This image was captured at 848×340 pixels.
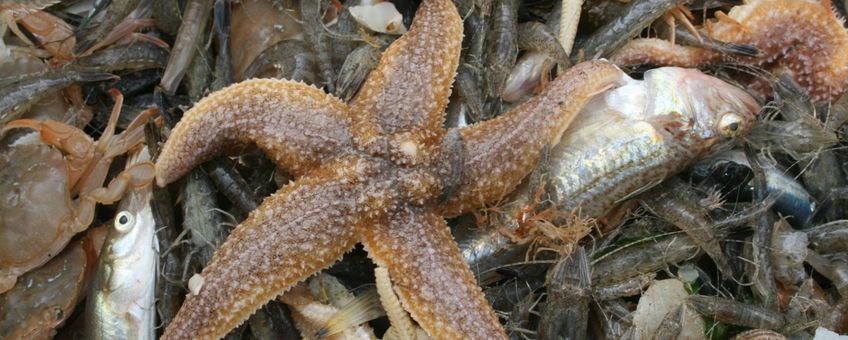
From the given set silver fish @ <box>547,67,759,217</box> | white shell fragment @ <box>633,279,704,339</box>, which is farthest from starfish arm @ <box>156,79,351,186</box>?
white shell fragment @ <box>633,279,704,339</box>

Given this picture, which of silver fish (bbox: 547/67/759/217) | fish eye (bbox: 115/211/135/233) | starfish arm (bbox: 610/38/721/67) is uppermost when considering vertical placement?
starfish arm (bbox: 610/38/721/67)

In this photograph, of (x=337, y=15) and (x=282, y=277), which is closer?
(x=282, y=277)

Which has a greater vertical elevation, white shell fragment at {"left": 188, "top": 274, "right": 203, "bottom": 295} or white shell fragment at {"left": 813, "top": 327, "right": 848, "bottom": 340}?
white shell fragment at {"left": 188, "top": 274, "right": 203, "bottom": 295}

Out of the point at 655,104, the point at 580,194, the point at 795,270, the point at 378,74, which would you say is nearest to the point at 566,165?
the point at 580,194

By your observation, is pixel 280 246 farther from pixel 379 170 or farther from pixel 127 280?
pixel 127 280

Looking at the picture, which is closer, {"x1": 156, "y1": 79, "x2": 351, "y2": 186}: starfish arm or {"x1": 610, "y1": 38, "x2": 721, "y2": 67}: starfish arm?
{"x1": 156, "y1": 79, "x2": 351, "y2": 186}: starfish arm

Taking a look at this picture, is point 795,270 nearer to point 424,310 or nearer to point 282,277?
point 424,310

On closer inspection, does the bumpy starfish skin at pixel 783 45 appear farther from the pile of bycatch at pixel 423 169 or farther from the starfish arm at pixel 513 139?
the starfish arm at pixel 513 139

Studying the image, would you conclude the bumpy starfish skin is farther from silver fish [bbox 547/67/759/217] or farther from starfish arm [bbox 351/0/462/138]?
starfish arm [bbox 351/0/462/138]
